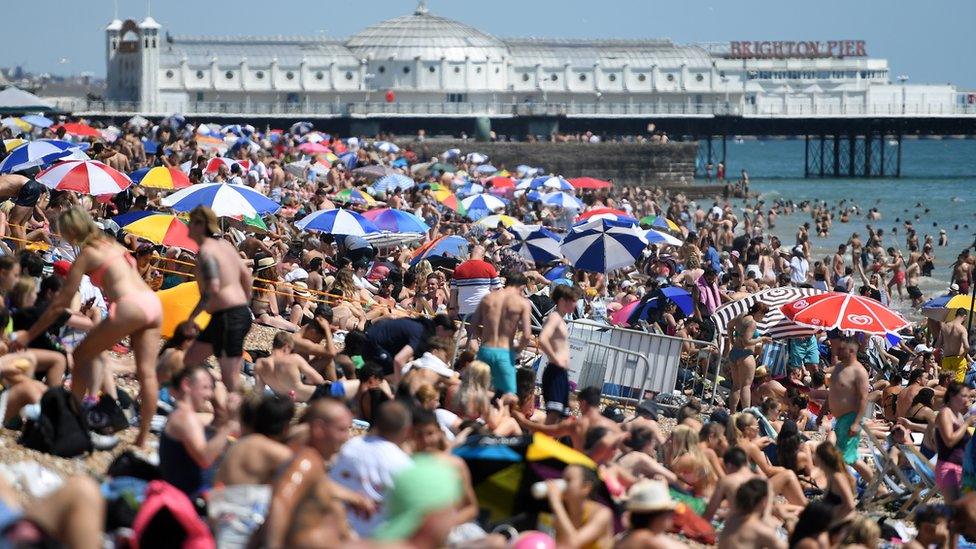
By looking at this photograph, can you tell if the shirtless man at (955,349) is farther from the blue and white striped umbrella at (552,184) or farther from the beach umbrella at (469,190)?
the blue and white striped umbrella at (552,184)

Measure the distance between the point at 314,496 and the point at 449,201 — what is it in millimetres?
17941

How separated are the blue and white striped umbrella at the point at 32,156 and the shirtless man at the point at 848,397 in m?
8.48

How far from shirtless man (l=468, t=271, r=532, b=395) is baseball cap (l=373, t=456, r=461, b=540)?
3.96 m

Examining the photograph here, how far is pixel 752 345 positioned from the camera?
10.8 m

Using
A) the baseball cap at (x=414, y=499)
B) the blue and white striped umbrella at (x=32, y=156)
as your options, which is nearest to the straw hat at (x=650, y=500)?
the baseball cap at (x=414, y=499)

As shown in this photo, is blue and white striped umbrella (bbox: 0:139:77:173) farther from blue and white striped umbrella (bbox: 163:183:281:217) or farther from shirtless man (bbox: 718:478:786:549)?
shirtless man (bbox: 718:478:786:549)

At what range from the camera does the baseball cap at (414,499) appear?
4.12 m

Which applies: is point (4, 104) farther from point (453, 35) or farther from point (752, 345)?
point (453, 35)

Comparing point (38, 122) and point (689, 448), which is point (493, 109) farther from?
point (689, 448)

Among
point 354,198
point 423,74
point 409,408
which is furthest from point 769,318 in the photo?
point 423,74

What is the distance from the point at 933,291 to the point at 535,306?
14918mm

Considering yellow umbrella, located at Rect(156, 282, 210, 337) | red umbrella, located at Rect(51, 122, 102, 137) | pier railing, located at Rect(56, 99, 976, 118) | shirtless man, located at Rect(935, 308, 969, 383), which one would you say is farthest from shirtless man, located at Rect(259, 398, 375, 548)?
pier railing, located at Rect(56, 99, 976, 118)

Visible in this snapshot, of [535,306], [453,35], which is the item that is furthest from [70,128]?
[453,35]

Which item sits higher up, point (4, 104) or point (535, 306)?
point (4, 104)
